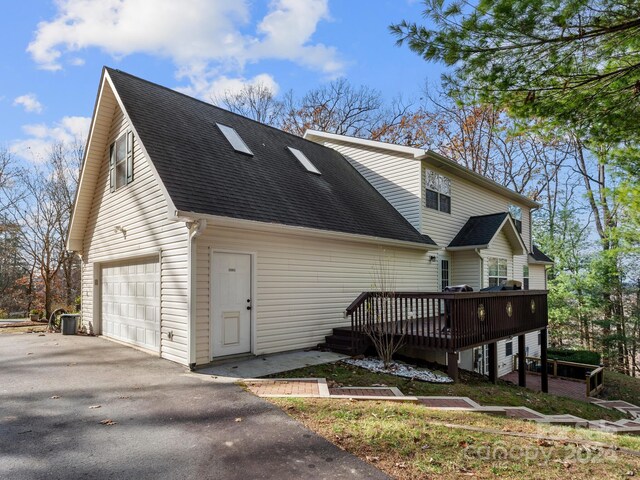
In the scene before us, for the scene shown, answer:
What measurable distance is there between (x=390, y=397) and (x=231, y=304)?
364 centimetres

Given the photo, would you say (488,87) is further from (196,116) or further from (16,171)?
(16,171)

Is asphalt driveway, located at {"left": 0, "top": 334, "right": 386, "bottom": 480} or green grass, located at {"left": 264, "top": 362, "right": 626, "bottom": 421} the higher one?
asphalt driveway, located at {"left": 0, "top": 334, "right": 386, "bottom": 480}

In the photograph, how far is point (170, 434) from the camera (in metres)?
4.16

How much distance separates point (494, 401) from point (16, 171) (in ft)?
82.5

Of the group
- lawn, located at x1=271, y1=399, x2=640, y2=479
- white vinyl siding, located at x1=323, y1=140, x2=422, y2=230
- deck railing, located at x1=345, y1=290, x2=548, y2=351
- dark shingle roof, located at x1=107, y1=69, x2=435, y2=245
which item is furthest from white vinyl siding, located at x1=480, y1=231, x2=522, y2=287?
lawn, located at x1=271, y1=399, x2=640, y2=479

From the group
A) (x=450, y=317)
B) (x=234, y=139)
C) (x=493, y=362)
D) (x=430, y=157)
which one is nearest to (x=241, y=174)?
(x=234, y=139)

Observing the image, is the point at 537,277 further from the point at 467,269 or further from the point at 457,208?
the point at 457,208

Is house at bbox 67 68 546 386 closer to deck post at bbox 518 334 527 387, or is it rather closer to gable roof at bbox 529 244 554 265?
deck post at bbox 518 334 527 387

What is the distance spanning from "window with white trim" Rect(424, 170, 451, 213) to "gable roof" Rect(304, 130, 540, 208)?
362 millimetres

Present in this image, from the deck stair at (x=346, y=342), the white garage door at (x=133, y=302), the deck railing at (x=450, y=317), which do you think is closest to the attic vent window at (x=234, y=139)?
the white garage door at (x=133, y=302)

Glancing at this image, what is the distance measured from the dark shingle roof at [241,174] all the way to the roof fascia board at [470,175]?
7.03 ft

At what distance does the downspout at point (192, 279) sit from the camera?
22.7ft

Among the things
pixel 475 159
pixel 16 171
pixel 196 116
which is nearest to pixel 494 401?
pixel 196 116

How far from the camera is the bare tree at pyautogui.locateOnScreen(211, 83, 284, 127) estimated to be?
25.4m
